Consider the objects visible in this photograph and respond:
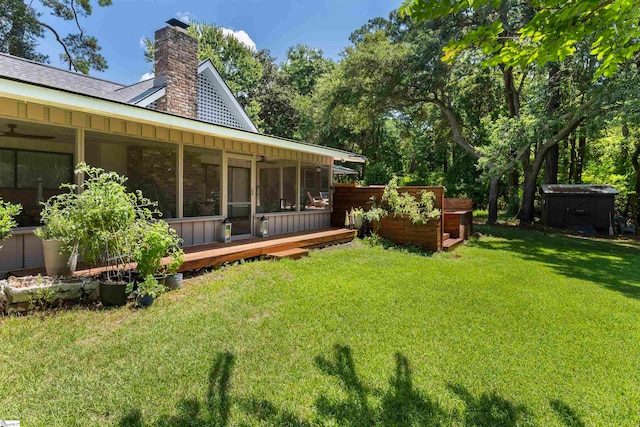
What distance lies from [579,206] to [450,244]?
8741 millimetres

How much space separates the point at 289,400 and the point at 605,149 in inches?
996

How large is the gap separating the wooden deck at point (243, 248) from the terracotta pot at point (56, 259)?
0.21 meters

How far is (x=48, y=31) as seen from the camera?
1800 centimetres

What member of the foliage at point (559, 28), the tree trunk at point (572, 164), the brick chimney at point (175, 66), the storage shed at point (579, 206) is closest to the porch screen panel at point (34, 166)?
the foliage at point (559, 28)

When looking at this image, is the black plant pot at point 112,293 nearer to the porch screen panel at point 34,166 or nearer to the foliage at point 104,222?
the foliage at point 104,222

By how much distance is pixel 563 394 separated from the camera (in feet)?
8.00

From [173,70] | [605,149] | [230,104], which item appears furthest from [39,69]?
[605,149]

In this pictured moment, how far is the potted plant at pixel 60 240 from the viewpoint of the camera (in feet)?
12.6

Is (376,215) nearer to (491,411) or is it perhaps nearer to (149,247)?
(149,247)

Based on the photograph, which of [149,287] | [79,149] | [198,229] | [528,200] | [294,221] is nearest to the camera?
[149,287]

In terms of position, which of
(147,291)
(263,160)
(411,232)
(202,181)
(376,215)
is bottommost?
(147,291)

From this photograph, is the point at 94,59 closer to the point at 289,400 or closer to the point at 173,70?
the point at 173,70

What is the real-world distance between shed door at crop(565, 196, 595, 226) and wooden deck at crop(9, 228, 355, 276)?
10.4m

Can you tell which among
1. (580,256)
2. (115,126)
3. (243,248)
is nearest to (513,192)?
(580,256)
